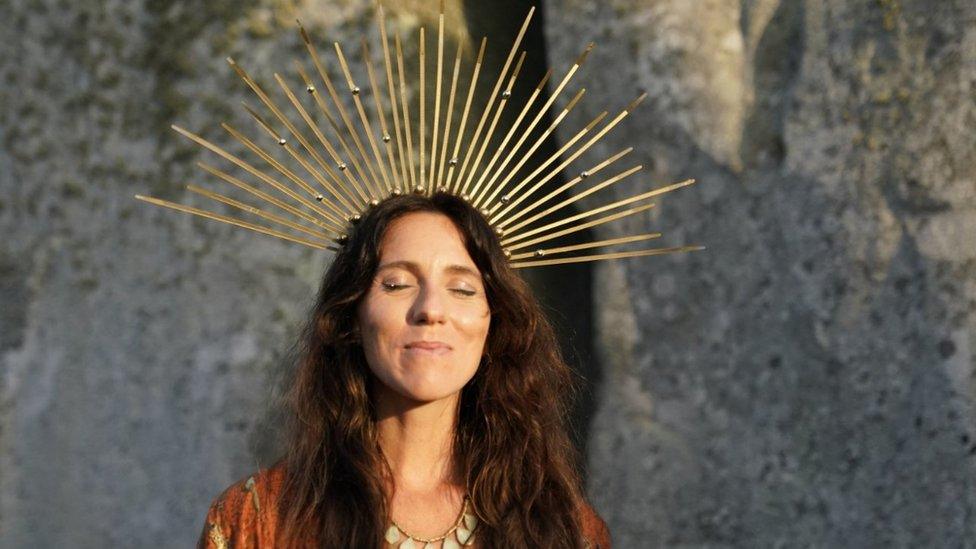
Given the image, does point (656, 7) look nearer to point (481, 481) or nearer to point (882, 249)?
point (882, 249)

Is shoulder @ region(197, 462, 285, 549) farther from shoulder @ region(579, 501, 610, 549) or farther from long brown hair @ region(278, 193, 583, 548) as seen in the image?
shoulder @ region(579, 501, 610, 549)

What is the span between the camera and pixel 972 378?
357 cm

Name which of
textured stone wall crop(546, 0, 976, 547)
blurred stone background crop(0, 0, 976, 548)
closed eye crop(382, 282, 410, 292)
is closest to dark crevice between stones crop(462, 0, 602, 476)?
blurred stone background crop(0, 0, 976, 548)

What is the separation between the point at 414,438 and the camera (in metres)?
2.68

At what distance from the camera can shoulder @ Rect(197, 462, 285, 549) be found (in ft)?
8.47

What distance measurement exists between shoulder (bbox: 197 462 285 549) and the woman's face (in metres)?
0.30

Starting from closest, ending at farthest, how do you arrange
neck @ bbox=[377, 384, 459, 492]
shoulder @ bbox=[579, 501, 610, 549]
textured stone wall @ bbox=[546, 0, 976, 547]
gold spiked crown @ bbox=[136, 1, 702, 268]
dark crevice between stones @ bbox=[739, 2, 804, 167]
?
neck @ bbox=[377, 384, 459, 492] < shoulder @ bbox=[579, 501, 610, 549] < gold spiked crown @ bbox=[136, 1, 702, 268] < textured stone wall @ bbox=[546, 0, 976, 547] < dark crevice between stones @ bbox=[739, 2, 804, 167]

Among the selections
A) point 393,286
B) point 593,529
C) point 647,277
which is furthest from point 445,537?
point 647,277

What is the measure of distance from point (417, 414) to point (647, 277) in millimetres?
1492

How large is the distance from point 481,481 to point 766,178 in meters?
1.58

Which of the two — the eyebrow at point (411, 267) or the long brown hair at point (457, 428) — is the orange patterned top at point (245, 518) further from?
the eyebrow at point (411, 267)

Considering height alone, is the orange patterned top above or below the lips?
below

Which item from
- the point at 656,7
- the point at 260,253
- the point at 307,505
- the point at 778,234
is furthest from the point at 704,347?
the point at 307,505

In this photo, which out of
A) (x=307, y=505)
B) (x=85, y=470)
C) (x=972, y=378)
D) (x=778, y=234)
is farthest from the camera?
(x=85, y=470)
